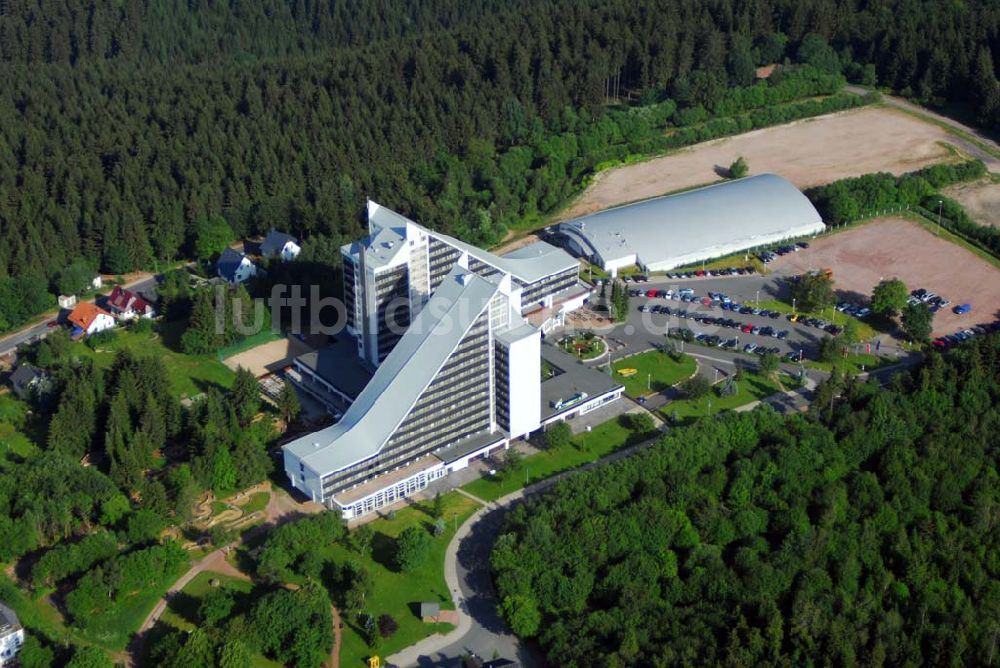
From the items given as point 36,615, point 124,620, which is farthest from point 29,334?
point 124,620

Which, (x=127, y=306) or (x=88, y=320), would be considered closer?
(x=88, y=320)

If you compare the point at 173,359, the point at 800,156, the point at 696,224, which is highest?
the point at 800,156

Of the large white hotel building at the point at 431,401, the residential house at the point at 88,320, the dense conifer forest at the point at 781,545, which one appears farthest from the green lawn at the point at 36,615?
the residential house at the point at 88,320

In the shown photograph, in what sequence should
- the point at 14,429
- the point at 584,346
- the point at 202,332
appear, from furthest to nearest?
the point at 584,346
the point at 202,332
the point at 14,429

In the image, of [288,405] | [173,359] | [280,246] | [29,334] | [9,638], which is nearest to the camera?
[9,638]

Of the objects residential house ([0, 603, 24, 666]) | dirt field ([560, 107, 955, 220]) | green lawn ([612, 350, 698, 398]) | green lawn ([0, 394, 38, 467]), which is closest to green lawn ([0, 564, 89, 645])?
residential house ([0, 603, 24, 666])

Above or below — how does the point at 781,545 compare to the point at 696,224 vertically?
below

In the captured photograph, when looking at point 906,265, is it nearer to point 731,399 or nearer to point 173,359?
point 731,399

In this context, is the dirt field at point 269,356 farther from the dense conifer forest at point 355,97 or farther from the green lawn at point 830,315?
the green lawn at point 830,315
